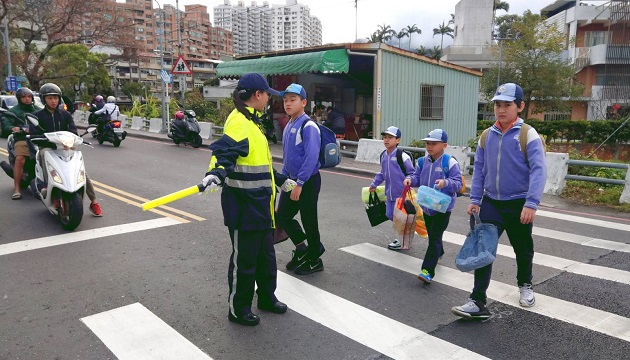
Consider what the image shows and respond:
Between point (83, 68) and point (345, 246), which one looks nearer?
point (345, 246)

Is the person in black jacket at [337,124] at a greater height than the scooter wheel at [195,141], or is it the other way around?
the person in black jacket at [337,124]

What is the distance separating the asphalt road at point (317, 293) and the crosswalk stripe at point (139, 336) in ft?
0.10

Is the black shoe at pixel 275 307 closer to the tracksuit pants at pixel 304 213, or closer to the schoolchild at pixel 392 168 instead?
the tracksuit pants at pixel 304 213

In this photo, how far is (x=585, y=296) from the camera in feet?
15.3

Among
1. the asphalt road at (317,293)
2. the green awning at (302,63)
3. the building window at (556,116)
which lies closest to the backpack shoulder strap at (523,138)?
the asphalt road at (317,293)

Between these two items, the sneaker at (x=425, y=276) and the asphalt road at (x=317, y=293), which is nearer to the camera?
the asphalt road at (x=317, y=293)

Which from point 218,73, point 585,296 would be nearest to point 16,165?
point 585,296

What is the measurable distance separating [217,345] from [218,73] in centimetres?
1609

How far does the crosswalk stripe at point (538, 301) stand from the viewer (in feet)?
13.2

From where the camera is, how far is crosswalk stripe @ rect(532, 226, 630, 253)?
249 inches

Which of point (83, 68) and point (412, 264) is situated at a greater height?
point (83, 68)

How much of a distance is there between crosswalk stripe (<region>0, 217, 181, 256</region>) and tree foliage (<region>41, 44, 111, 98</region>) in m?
31.6

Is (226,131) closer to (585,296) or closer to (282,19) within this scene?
(585,296)

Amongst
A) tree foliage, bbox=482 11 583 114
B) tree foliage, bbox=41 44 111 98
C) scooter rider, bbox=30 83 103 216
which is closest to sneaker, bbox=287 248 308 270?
scooter rider, bbox=30 83 103 216
